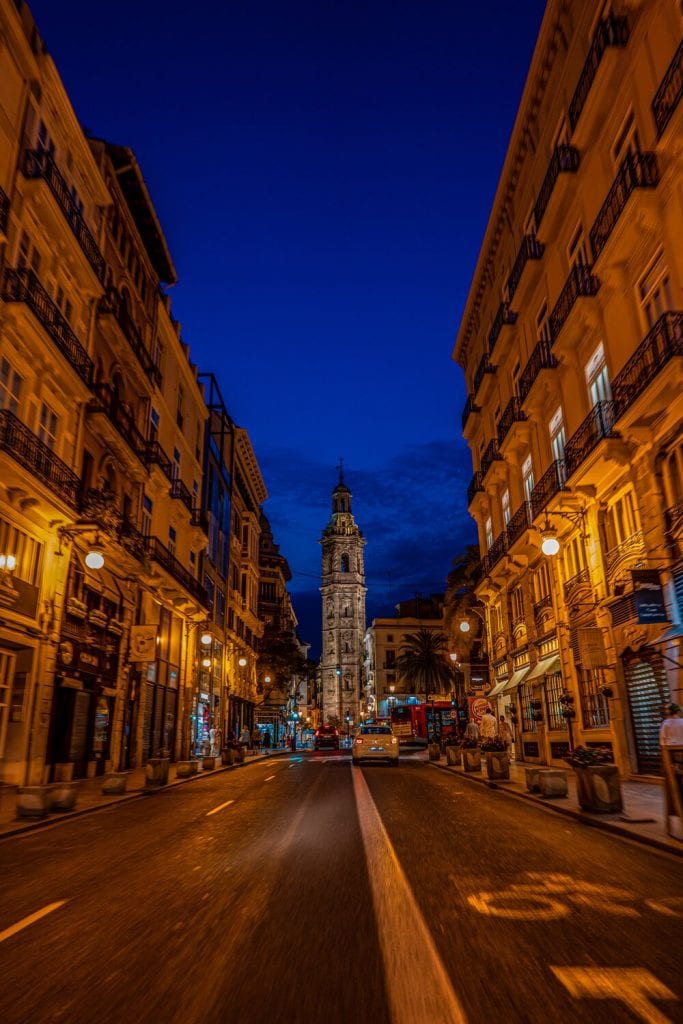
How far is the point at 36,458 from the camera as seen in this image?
1852 cm

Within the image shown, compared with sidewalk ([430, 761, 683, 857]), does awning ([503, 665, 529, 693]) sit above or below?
above

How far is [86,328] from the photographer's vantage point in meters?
23.4

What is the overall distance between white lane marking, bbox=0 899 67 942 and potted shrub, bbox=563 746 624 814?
28.2 feet

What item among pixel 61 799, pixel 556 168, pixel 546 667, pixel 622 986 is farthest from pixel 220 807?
pixel 556 168

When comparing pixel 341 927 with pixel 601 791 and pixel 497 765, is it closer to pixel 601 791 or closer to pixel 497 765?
pixel 601 791

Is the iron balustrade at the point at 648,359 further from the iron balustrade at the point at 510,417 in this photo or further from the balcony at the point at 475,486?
the balcony at the point at 475,486

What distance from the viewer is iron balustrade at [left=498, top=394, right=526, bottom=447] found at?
26772 mm

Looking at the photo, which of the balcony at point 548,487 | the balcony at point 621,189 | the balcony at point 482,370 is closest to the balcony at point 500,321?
the balcony at point 482,370

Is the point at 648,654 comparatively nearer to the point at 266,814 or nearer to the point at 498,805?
the point at 498,805

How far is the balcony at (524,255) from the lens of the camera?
24.9m

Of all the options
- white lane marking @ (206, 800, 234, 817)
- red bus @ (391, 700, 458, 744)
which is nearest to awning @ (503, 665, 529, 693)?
white lane marking @ (206, 800, 234, 817)

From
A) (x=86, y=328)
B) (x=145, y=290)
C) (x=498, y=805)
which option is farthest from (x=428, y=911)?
(x=145, y=290)

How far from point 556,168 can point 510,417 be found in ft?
31.9

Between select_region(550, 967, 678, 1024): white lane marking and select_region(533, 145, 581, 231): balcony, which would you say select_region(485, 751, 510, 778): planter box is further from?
select_region(533, 145, 581, 231): balcony
